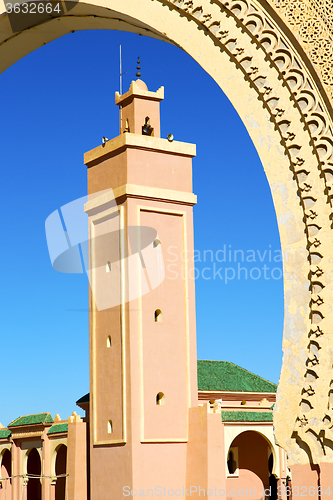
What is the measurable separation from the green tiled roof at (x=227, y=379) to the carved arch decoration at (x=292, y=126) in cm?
1716

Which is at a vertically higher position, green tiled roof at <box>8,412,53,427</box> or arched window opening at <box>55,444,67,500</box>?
green tiled roof at <box>8,412,53,427</box>

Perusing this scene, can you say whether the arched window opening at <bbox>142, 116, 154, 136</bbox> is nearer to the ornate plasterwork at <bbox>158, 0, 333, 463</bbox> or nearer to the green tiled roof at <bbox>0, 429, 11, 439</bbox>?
the green tiled roof at <bbox>0, 429, 11, 439</bbox>

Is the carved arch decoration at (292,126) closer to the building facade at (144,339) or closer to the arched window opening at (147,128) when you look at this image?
the building facade at (144,339)

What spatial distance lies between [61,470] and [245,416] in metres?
6.11

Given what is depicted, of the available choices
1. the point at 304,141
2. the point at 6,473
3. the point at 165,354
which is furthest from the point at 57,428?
the point at 304,141

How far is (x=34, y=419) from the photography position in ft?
65.9

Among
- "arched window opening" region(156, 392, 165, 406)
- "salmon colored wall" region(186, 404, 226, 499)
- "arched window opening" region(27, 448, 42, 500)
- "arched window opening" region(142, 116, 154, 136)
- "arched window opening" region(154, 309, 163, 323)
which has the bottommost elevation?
"arched window opening" region(27, 448, 42, 500)

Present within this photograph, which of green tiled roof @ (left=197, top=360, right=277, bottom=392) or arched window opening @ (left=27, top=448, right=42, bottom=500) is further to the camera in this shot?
arched window opening @ (left=27, top=448, right=42, bottom=500)

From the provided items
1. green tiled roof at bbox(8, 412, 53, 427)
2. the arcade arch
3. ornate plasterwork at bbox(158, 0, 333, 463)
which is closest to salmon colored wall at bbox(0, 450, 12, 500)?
green tiled roof at bbox(8, 412, 53, 427)

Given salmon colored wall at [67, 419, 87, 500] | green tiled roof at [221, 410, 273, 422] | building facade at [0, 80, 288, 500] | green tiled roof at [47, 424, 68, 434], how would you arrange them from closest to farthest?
building facade at [0, 80, 288, 500], salmon colored wall at [67, 419, 87, 500], green tiled roof at [221, 410, 273, 422], green tiled roof at [47, 424, 68, 434]

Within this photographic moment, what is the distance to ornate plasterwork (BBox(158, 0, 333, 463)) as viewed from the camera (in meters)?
3.10

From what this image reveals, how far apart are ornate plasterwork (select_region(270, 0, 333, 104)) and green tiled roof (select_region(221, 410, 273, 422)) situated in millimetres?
14419

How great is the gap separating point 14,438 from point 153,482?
8.45 metres

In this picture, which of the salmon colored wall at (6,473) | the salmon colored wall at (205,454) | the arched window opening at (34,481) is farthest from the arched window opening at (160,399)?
the salmon colored wall at (6,473)
